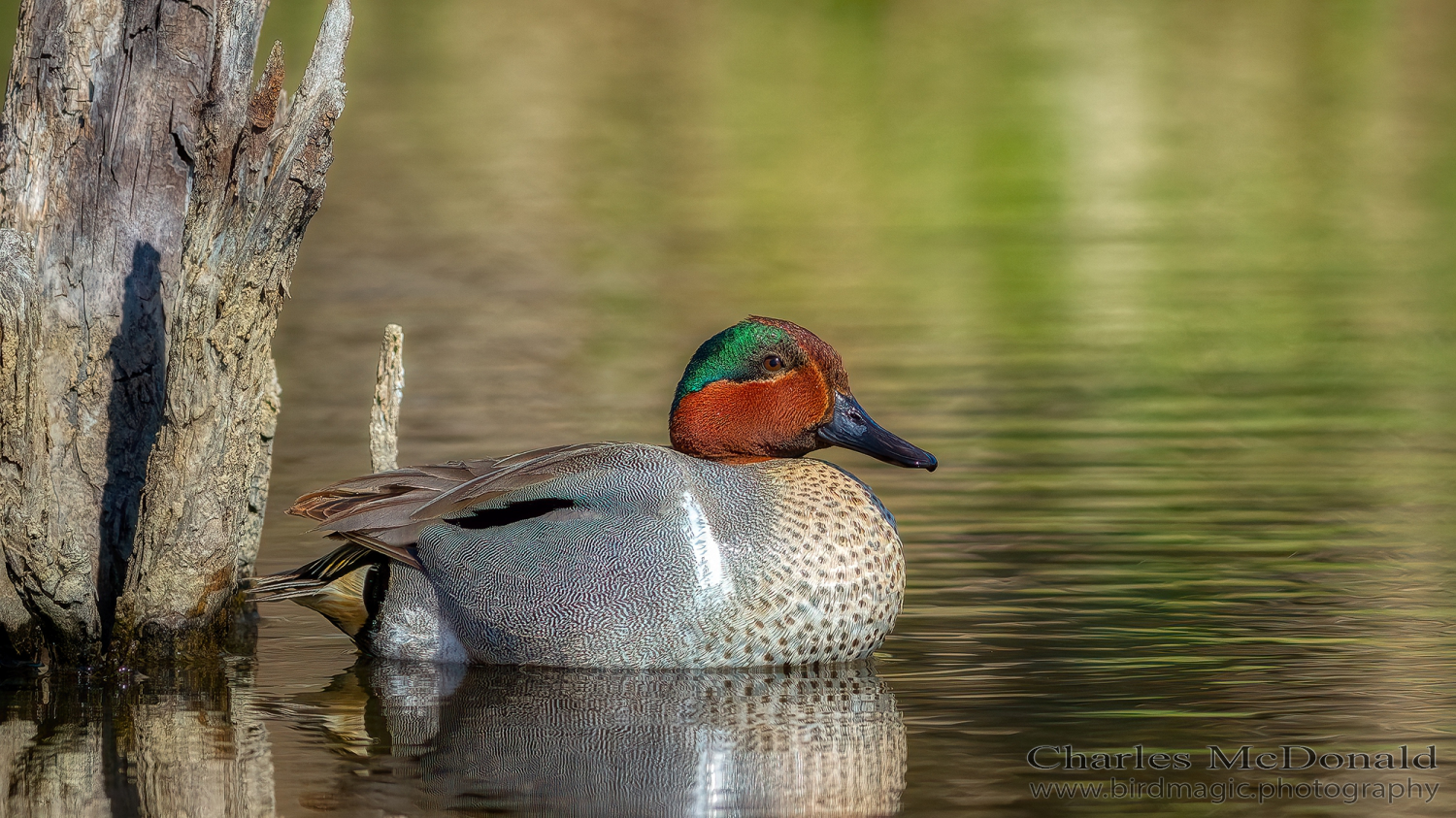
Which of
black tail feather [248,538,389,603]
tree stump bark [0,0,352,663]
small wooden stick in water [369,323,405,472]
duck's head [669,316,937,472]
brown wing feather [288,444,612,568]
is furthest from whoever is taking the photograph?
small wooden stick in water [369,323,405,472]

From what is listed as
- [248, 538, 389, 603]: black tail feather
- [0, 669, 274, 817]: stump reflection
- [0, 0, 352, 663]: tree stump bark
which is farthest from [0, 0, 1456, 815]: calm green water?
[0, 0, 352, 663]: tree stump bark

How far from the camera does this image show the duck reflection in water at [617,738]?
5641 mm

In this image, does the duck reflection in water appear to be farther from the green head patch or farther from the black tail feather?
the green head patch

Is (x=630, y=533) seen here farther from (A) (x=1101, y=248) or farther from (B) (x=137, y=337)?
(A) (x=1101, y=248)

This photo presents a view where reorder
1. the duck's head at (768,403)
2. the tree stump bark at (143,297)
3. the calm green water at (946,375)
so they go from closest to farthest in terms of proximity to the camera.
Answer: the calm green water at (946,375)
the tree stump bark at (143,297)
the duck's head at (768,403)

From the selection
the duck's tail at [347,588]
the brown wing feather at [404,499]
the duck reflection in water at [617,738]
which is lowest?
the duck reflection in water at [617,738]

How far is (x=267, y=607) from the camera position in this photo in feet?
28.0

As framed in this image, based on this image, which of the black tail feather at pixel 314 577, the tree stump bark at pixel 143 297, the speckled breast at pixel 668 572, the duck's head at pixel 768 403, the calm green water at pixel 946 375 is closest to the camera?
the calm green water at pixel 946 375

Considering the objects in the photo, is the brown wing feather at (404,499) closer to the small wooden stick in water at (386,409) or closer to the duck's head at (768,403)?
the duck's head at (768,403)

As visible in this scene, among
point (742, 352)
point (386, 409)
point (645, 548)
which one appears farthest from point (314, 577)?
point (742, 352)

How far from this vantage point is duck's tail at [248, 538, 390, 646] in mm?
7477

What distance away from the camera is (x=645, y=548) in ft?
23.2

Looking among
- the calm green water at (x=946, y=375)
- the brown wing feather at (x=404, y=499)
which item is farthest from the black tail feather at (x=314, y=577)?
the calm green water at (x=946, y=375)

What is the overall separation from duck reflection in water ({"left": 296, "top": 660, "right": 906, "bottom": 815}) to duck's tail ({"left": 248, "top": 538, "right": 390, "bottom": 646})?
19 centimetres
